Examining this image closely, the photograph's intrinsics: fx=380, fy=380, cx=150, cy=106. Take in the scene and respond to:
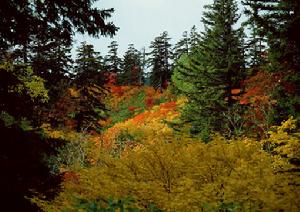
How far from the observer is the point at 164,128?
1503 inches

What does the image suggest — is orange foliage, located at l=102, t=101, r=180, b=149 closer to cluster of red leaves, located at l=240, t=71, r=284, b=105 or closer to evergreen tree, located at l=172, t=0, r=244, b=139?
evergreen tree, located at l=172, t=0, r=244, b=139

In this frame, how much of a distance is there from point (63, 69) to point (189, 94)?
9.69 m

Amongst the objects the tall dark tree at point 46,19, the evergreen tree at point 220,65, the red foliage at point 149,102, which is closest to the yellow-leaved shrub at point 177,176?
the tall dark tree at point 46,19

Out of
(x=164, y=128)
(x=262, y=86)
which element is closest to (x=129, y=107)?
(x=164, y=128)

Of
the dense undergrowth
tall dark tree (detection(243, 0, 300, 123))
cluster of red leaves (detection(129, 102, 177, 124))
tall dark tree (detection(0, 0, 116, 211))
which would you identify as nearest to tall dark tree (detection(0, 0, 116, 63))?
tall dark tree (detection(0, 0, 116, 211))

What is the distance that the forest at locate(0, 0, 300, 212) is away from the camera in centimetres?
616

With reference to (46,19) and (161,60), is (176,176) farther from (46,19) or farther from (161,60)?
(161,60)

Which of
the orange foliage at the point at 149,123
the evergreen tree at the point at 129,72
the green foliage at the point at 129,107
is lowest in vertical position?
the orange foliage at the point at 149,123

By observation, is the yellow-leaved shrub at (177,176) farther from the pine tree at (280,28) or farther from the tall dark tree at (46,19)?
the pine tree at (280,28)

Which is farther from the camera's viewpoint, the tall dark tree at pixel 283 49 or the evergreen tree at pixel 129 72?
the evergreen tree at pixel 129 72

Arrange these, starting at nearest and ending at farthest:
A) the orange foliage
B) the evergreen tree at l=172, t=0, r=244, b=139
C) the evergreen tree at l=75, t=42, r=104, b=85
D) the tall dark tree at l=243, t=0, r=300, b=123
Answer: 1. the tall dark tree at l=243, t=0, r=300, b=123
2. the evergreen tree at l=172, t=0, r=244, b=139
3. the evergreen tree at l=75, t=42, r=104, b=85
4. the orange foliage

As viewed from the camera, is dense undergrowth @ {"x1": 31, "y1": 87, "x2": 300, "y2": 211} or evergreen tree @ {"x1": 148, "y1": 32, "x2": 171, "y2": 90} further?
evergreen tree @ {"x1": 148, "y1": 32, "x2": 171, "y2": 90}

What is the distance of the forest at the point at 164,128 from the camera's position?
616cm

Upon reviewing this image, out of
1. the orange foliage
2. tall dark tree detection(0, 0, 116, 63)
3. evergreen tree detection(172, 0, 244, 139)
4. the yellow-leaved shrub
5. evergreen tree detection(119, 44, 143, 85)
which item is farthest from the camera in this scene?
evergreen tree detection(119, 44, 143, 85)
